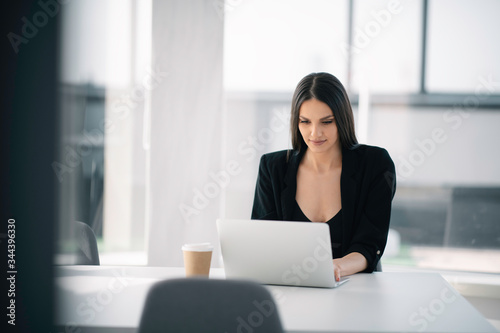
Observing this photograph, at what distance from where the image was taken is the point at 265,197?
6.41 feet

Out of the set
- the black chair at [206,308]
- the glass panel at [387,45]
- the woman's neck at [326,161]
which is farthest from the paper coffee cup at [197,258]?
the glass panel at [387,45]

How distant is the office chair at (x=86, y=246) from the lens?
1.70m

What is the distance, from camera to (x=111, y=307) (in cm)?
113

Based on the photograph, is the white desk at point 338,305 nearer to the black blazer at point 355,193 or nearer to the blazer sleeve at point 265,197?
the black blazer at point 355,193

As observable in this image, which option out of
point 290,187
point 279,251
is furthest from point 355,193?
point 279,251

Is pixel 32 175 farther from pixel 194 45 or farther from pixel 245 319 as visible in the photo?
pixel 194 45

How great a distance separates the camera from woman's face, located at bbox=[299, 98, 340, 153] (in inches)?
72.0

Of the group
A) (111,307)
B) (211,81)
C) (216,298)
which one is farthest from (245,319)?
(211,81)

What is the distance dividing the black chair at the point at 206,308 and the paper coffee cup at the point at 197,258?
49 cm

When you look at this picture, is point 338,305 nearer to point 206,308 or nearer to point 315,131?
point 206,308

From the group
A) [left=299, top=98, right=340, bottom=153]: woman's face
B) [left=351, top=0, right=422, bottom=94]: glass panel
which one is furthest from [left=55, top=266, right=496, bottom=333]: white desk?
[left=351, top=0, right=422, bottom=94]: glass panel

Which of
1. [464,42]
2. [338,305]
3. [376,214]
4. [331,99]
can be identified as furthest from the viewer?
[464,42]

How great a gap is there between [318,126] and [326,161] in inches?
7.1

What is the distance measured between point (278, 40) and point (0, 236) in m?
2.60
